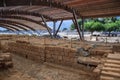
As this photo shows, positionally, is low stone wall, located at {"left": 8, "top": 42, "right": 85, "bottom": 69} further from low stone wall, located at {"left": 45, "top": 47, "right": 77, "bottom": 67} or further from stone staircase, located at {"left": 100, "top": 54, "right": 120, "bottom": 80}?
stone staircase, located at {"left": 100, "top": 54, "right": 120, "bottom": 80}

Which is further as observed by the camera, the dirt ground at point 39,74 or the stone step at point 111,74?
the dirt ground at point 39,74

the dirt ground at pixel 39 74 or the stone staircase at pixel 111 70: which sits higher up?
the stone staircase at pixel 111 70

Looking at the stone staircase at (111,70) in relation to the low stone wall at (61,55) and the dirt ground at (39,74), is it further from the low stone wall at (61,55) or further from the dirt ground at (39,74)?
the low stone wall at (61,55)

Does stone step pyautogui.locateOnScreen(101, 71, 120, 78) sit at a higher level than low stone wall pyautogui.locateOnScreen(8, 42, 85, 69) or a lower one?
higher

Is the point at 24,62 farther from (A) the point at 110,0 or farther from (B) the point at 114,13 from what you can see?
(B) the point at 114,13

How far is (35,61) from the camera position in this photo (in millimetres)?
15484

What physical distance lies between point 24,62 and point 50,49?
252 cm

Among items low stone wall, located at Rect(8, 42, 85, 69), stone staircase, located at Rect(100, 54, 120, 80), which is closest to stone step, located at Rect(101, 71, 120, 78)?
stone staircase, located at Rect(100, 54, 120, 80)

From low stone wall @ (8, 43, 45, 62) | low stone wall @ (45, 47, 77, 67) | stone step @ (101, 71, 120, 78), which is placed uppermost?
stone step @ (101, 71, 120, 78)

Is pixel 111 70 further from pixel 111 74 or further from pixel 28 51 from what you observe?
pixel 28 51

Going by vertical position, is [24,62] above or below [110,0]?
below

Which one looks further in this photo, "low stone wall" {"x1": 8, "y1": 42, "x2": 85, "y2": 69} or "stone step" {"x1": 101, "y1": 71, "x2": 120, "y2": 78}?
"low stone wall" {"x1": 8, "y1": 42, "x2": 85, "y2": 69}

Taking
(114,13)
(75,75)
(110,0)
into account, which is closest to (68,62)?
(75,75)

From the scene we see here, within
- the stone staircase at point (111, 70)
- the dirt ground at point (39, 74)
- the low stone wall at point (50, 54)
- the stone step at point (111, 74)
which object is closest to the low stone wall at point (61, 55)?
the low stone wall at point (50, 54)
